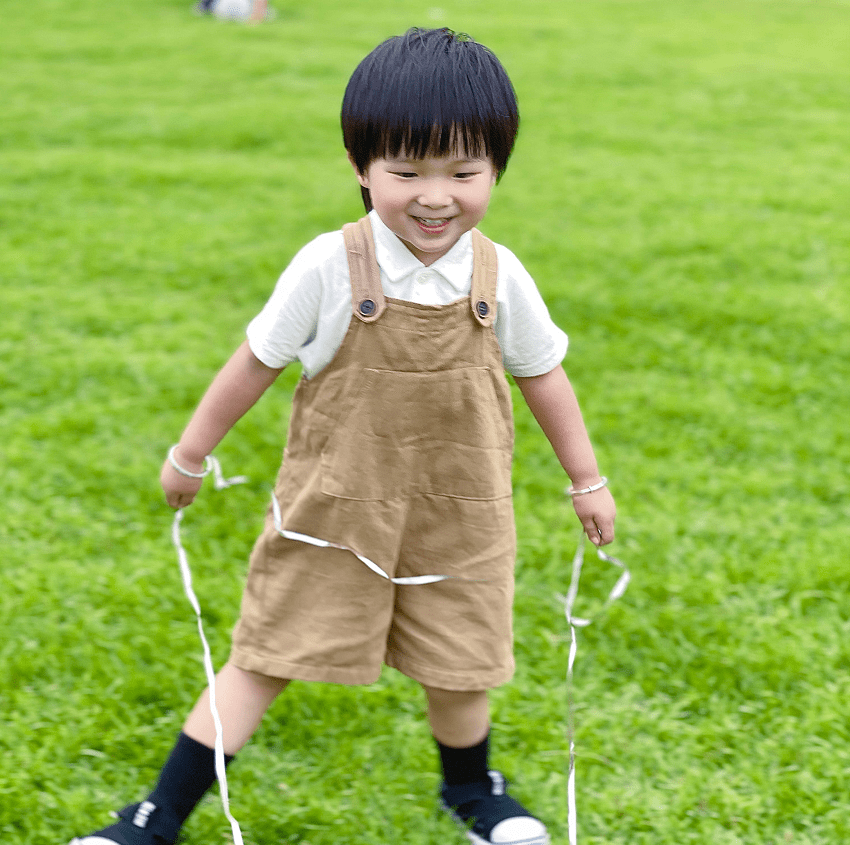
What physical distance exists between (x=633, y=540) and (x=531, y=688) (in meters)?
0.75

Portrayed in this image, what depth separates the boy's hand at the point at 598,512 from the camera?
2.03 meters

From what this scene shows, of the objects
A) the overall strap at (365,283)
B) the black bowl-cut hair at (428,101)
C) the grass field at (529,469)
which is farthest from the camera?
the grass field at (529,469)

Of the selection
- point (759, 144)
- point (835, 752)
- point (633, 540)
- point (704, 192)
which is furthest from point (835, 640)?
point (759, 144)

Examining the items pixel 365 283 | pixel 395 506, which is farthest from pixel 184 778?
pixel 365 283

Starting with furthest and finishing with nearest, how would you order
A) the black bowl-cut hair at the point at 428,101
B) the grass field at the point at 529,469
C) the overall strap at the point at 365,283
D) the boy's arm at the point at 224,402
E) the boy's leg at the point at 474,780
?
the grass field at the point at 529,469, the boy's leg at the point at 474,780, the boy's arm at the point at 224,402, the overall strap at the point at 365,283, the black bowl-cut hair at the point at 428,101

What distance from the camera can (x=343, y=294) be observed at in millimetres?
1812

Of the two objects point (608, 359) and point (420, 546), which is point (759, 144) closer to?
point (608, 359)

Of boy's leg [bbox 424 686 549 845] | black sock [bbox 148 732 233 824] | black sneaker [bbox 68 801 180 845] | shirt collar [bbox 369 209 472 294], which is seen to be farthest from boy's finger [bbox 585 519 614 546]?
black sneaker [bbox 68 801 180 845]

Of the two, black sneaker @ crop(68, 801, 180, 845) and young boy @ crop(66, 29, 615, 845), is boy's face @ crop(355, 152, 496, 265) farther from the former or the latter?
black sneaker @ crop(68, 801, 180, 845)

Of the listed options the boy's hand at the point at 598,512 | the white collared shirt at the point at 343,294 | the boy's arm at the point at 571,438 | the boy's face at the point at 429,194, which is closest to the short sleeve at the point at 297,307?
the white collared shirt at the point at 343,294

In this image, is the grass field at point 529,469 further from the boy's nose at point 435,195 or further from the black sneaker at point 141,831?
the boy's nose at point 435,195

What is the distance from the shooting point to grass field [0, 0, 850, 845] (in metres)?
2.41

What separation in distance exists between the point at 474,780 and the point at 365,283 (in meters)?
1.13

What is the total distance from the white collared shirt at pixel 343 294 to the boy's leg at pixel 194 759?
64 centimetres
